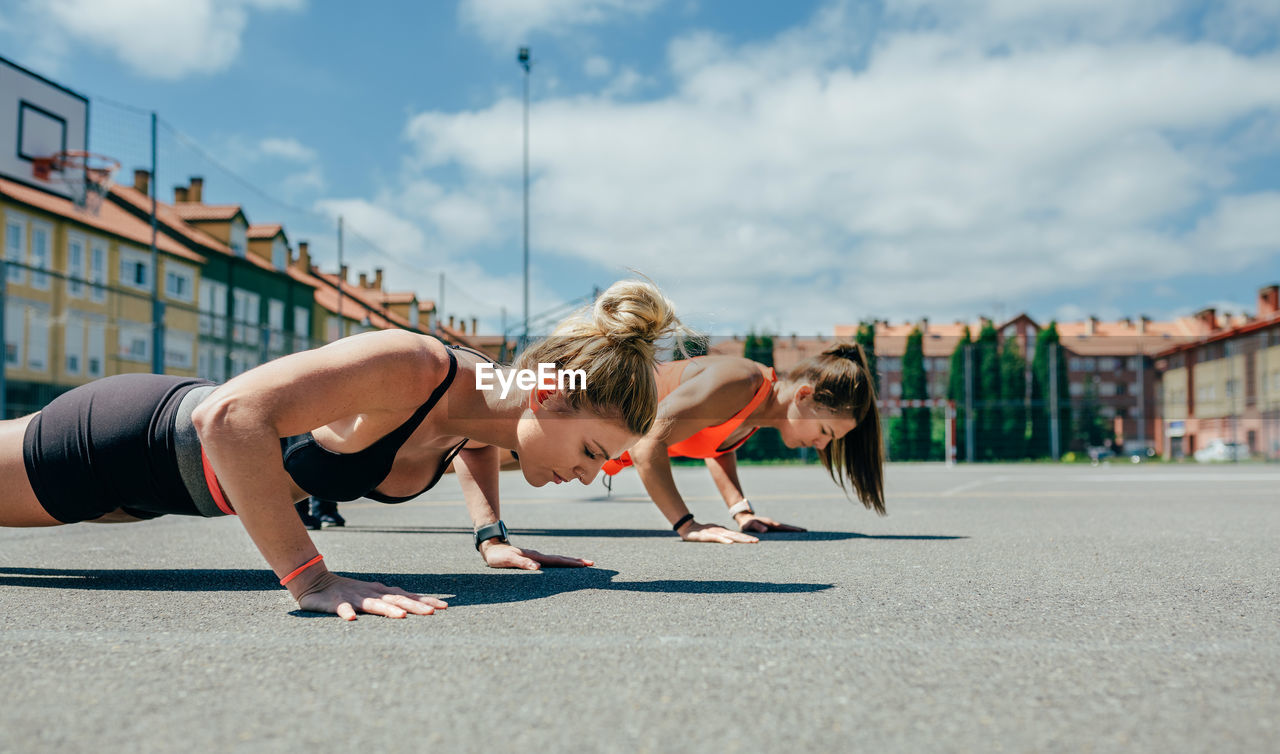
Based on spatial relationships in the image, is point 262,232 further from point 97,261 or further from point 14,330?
point 14,330

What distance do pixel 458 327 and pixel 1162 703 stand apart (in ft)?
66.3

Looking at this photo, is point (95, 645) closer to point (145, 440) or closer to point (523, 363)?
point (145, 440)

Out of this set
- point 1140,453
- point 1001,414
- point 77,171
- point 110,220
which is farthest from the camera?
point 1140,453

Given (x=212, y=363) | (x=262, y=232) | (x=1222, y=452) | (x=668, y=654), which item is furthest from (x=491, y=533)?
(x=1222, y=452)

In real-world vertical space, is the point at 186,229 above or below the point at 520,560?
above

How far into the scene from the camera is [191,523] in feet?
16.8

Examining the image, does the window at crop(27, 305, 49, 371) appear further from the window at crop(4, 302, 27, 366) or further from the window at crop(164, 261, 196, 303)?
the window at crop(164, 261, 196, 303)

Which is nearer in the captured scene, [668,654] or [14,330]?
[668,654]

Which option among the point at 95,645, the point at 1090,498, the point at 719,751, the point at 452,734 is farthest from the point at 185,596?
the point at 1090,498

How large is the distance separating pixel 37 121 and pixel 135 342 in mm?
7030

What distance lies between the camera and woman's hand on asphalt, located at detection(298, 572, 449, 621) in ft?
6.70

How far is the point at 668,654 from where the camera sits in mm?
1639

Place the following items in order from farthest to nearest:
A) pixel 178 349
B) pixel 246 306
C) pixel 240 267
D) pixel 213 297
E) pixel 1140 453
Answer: pixel 1140 453, pixel 246 306, pixel 240 267, pixel 213 297, pixel 178 349

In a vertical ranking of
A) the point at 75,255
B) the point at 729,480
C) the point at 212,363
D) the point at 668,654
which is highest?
the point at 75,255
